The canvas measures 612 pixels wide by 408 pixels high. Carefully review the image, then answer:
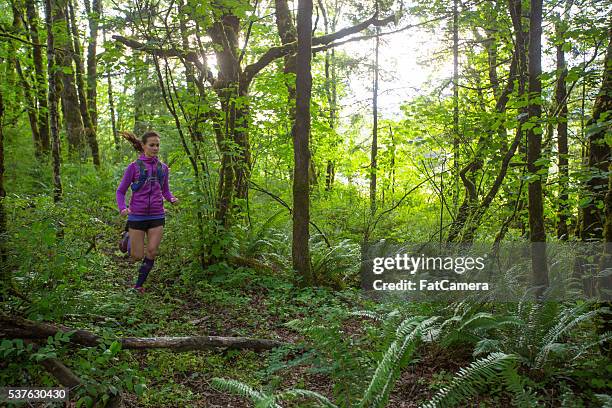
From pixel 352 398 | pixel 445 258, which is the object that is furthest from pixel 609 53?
pixel 352 398

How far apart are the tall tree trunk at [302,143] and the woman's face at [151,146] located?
7.13ft

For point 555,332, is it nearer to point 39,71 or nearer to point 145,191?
point 145,191

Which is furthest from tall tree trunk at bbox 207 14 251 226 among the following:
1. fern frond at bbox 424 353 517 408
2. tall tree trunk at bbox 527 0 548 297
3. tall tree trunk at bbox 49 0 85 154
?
tall tree trunk at bbox 49 0 85 154

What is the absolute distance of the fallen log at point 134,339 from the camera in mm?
3350

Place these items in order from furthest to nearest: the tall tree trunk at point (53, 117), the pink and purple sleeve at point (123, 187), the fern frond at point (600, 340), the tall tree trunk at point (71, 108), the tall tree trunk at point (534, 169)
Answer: the tall tree trunk at point (71, 108) → the tall tree trunk at point (53, 117) → the pink and purple sleeve at point (123, 187) → the tall tree trunk at point (534, 169) → the fern frond at point (600, 340)

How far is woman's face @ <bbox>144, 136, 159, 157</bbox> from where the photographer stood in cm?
632

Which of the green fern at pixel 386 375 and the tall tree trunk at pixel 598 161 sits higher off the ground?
the tall tree trunk at pixel 598 161

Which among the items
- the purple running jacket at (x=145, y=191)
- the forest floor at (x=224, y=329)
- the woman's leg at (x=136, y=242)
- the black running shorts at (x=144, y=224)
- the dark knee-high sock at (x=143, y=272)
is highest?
the purple running jacket at (x=145, y=191)

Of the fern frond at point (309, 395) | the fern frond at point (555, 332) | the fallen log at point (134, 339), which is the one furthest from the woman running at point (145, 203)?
the fern frond at point (555, 332)

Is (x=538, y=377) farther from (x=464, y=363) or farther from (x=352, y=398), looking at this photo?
(x=352, y=398)

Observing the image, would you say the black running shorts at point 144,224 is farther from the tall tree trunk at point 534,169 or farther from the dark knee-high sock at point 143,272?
the tall tree trunk at point 534,169

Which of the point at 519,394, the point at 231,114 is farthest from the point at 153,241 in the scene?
the point at 519,394

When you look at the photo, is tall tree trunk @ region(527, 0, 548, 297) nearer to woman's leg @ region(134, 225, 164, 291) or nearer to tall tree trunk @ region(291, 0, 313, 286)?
tall tree trunk @ region(291, 0, 313, 286)

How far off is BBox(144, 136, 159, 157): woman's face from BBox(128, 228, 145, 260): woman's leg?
47.4 inches
